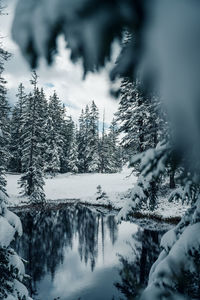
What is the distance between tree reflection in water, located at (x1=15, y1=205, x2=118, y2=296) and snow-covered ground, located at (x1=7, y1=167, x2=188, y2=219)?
3803mm

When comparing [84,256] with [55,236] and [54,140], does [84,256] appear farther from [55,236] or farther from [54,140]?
[54,140]

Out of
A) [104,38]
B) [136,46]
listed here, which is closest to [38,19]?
[104,38]

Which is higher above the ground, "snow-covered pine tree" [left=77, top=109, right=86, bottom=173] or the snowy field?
"snow-covered pine tree" [left=77, top=109, right=86, bottom=173]

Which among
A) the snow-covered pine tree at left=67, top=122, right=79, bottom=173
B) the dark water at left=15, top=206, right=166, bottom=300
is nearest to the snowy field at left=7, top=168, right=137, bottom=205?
the snow-covered pine tree at left=67, top=122, right=79, bottom=173

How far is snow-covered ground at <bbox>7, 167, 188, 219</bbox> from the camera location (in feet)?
68.4

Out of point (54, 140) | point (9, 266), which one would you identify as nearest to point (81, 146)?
point (54, 140)

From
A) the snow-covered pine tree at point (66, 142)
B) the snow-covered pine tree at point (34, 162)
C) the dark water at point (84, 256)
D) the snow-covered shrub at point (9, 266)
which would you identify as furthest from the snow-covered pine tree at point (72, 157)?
the snow-covered shrub at point (9, 266)

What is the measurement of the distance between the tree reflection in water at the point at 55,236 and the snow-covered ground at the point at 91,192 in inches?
150

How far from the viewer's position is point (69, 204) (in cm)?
2886

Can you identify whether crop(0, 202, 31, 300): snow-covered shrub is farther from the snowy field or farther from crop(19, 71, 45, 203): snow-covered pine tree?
the snowy field

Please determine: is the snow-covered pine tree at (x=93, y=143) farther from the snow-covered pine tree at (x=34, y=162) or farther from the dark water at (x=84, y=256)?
the dark water at (x=84, y=256)

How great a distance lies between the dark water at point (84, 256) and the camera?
33.5ft

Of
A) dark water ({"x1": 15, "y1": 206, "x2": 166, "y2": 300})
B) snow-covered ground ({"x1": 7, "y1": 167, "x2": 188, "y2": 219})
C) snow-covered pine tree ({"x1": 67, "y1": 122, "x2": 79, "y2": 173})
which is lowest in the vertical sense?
dark water ({"x1": 15, "y1": 206, "x2": 166, "y2": 300})

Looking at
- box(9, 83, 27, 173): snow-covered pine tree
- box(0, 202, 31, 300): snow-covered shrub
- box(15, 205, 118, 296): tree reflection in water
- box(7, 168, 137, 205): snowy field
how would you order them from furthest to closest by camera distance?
box(9, 83, 27, 173): snow-covered pine tree
box(7, 168, 137, 205): snowy field
box(15, 205, 118, 296): tree reflection in water
box(0, 202, 31, 300): snow-covered shrub
